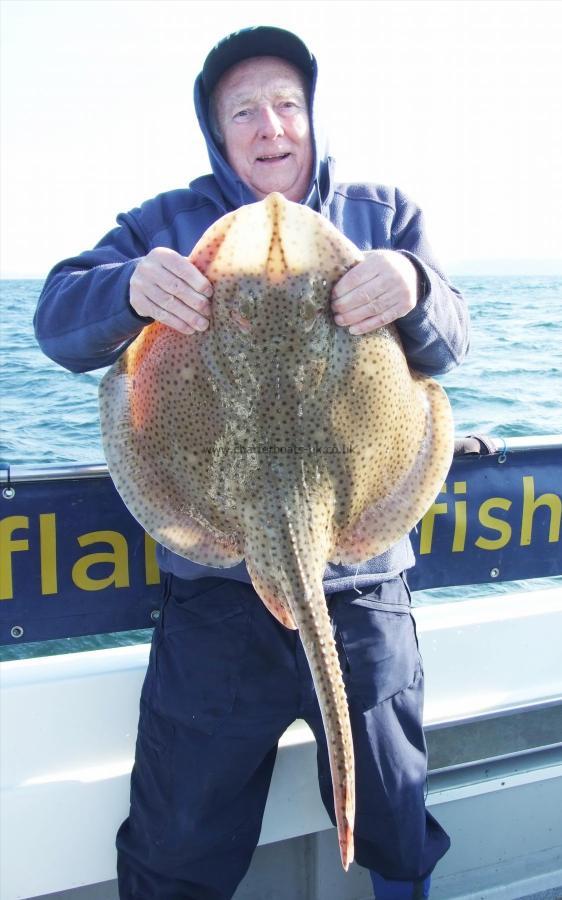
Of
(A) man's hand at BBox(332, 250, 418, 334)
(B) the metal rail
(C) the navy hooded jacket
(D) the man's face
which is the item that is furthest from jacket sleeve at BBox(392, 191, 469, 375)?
(B) the metal rail

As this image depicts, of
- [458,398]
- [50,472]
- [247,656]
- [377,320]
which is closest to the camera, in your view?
[377,320]

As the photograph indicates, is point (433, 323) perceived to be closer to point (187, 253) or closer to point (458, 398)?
point (187, 253)

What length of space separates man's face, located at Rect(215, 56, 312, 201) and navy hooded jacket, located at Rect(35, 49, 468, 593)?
1.8 inches

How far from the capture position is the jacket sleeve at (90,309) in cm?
194

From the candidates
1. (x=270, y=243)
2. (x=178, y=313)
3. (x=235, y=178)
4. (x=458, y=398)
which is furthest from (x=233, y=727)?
(x=458, y=398)

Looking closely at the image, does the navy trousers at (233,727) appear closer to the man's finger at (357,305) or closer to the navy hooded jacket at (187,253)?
the navy hooded jacket at (187,253)

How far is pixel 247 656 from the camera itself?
2309 mm

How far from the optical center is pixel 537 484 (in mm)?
3387

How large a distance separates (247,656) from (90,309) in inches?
44.8

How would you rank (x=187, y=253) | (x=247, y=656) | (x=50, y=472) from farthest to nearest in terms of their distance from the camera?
(x=50, y=472) < (x=187, y=253) < (x=247, y=656)

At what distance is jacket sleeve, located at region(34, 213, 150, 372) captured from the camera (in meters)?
1.94

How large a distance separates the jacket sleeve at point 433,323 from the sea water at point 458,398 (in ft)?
14.1

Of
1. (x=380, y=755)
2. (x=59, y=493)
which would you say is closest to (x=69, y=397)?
(x=59, y=493)

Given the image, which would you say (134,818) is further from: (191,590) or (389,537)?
(389,537)
